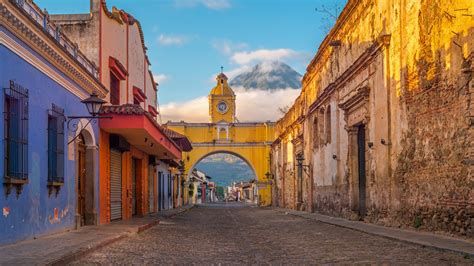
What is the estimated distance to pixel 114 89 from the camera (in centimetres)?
1886

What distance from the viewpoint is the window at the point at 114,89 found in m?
18.3

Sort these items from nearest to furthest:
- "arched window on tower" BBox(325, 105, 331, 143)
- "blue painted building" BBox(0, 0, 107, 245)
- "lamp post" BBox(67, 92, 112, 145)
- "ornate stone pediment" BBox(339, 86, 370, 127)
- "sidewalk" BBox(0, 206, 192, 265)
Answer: "sidewalk" BBox(0, 206, 192, 265), "blue painted building" BBox(0, 0, 107, 245), "lamp post" BBox(67, 92, 112, 145), "ornate stone pediment" BBox(339, 86, 370, 127), "arched window on tower" BBox(325, 105, 331, 143)

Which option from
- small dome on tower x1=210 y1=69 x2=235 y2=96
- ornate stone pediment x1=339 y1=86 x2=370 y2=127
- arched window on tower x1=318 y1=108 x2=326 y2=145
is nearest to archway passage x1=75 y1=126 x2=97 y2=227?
ornate stone pediment x1=339 y1=86 x2=370 y2=127

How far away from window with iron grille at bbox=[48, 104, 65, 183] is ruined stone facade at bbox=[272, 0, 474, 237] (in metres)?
7.10

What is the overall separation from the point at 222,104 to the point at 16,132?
5498cm

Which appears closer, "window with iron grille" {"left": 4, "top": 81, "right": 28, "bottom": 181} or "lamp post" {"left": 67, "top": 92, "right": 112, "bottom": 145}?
"window with iron grille" {"left": 4, "top": 81, "right": 28, "bottom": 181}

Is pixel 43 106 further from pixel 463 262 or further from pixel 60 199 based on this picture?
pixel 463 262

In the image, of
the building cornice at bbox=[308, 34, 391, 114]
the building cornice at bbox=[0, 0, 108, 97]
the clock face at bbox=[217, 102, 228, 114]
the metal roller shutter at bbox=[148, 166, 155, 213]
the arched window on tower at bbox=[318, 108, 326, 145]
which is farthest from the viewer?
the clock face at bbox=[217, 102, 228, 114]

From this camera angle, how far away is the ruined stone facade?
1041cm

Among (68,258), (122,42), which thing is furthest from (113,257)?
(122,42)

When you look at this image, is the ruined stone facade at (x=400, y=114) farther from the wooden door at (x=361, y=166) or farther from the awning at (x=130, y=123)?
the awning at (x=130, y=123)

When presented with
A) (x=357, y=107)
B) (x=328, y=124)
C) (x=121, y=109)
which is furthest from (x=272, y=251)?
(x=328, y=124)

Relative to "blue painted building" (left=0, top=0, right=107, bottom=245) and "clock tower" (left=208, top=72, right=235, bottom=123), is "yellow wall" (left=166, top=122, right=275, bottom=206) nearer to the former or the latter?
"clock tower" (left=208, top=72, right=235, bottom=123)

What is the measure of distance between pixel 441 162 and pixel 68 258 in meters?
6.85
